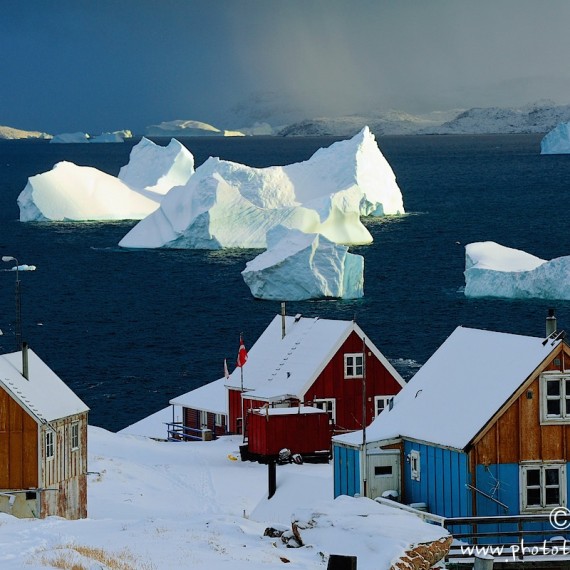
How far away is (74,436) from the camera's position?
27.5m

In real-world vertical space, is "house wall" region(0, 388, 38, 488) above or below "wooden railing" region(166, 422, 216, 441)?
above

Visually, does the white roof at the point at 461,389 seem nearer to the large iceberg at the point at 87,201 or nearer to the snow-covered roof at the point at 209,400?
the snow-covered roof at the point at 209,400

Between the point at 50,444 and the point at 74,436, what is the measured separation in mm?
1252

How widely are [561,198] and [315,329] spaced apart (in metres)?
123

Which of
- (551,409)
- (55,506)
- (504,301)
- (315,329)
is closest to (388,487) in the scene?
(551,409)

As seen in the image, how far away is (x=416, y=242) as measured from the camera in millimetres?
111750

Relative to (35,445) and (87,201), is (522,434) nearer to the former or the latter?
(35,445)

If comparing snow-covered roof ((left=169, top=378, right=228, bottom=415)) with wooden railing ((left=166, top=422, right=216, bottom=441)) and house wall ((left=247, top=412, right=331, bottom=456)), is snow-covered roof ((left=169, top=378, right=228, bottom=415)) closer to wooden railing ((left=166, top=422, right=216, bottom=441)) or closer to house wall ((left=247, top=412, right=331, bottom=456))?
wooden railing ((left=166, top=422, right=216, bottom=441))

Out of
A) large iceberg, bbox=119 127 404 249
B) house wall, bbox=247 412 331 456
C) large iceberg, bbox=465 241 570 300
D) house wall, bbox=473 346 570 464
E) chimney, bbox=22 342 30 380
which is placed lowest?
house wall, bbox=247 412 331 456

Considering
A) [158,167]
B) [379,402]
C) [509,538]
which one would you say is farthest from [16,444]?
[158,167]

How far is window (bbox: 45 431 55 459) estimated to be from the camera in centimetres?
2611

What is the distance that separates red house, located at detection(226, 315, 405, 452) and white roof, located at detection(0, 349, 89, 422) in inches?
346

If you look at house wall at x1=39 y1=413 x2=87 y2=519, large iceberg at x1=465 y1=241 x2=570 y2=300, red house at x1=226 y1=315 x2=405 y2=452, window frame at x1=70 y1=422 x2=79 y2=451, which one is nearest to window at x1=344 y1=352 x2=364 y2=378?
red house at x1=226 y1=315 x2=405 y2=452

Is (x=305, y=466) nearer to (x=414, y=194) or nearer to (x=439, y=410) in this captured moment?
(x=439, y=410)
